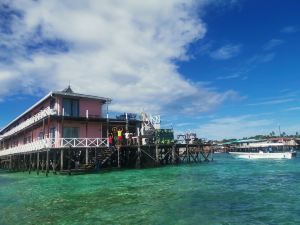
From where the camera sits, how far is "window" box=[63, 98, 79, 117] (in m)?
30.7

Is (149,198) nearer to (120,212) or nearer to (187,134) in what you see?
(120,212)

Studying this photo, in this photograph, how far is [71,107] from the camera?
31.1 metres

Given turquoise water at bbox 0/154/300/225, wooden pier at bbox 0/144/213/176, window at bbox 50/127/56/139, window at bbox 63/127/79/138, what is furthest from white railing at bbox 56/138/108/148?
turquoise water at bbox 0/154/300/225

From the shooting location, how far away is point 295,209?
11.4 m

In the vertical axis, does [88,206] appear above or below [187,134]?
below

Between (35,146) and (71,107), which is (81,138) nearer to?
(71,107)

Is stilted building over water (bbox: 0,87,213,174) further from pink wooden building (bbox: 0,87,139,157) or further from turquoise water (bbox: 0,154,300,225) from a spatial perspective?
turquoise water (bbox: 0,154,300,225)

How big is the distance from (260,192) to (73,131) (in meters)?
20.3

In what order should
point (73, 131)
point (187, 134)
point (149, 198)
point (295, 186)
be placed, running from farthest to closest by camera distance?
point (187, 134), point (73, 131), point (295, 186), point (149, 198)

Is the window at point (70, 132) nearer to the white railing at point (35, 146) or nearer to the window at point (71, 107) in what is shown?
the window at point (71, 107)

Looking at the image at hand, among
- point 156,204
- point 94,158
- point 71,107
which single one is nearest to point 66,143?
point 94,158

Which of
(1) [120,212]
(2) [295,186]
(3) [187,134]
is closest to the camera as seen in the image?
(1) [120,212]

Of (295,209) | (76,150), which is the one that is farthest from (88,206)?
(76,150)

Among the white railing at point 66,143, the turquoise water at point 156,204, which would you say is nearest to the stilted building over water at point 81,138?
the white railing at point 66,143
